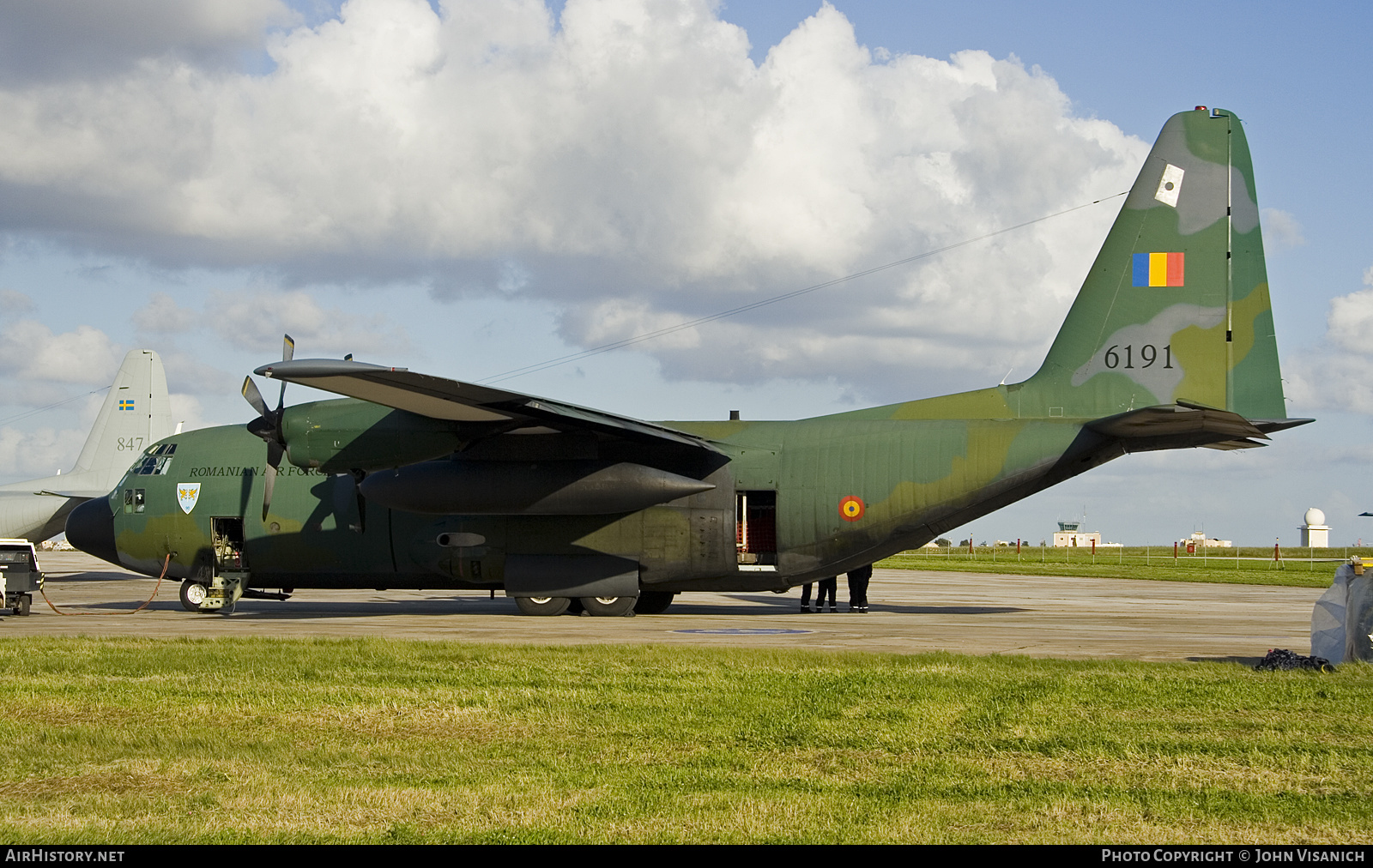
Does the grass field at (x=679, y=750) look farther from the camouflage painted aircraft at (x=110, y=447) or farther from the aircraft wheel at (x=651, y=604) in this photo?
the camouflage painted aircraft at (x=110, y=447)

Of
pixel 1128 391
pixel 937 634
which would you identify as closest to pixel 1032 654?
pixel 937 634

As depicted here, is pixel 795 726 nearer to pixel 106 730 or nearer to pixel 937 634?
pixel 106 730

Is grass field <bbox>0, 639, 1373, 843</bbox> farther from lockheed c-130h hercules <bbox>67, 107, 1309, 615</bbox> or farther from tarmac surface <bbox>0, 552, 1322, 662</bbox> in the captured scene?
lockheed c-130h hercules <bbox>67, 107, 1309, 615</bbox>

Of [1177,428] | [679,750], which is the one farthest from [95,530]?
[1177,428]

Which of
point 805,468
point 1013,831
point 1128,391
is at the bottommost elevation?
point 1013,831

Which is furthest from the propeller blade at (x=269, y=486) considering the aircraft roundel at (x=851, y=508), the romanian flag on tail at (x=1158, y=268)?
the romanian flag on tail at (x=1158, y=268)

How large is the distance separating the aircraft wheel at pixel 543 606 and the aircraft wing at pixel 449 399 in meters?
3.49

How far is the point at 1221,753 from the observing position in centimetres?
838

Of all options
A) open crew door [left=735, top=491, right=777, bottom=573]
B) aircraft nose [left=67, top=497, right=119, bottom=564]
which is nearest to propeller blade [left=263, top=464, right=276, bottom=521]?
aircraft nose [left=67, top=497, right=119, bottom=564]

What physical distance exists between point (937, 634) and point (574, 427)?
670 centimetres

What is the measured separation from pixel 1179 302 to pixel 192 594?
19.3 metres

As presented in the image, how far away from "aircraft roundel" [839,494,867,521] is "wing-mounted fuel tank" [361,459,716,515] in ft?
7.92

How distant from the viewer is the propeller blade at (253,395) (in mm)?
20734

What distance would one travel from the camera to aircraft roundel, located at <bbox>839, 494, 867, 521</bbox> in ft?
64.7
